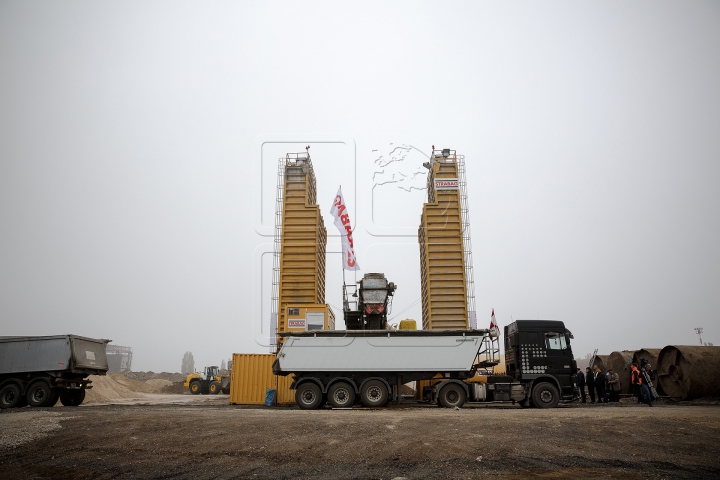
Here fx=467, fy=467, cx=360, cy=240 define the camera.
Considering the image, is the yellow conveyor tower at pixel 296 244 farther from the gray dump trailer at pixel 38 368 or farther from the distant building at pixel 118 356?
the distant building at pixel 118 356

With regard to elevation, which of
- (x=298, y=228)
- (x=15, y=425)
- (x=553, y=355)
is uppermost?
(x=298, y=228)

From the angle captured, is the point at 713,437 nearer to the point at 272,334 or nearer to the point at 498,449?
the point at 498,449

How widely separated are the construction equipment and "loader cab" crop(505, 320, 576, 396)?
2828cm

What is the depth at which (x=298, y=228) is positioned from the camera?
23781mm

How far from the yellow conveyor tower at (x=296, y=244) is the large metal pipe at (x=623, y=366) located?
15.8 metres

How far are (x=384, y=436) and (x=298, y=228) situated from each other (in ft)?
51.7

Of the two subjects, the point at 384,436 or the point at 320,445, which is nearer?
the point at 320,445

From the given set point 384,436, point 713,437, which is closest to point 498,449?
point 384,436

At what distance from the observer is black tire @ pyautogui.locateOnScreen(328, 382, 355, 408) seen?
16.5 meters

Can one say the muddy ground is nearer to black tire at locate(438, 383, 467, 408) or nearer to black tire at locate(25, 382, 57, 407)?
black tire at locate(438, 383, 467, 408)

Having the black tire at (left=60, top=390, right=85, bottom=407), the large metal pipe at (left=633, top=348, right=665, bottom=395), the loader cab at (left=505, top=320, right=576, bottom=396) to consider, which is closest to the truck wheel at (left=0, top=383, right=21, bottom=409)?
the black tire at (left=60, top=390, right=85, bottom=407)

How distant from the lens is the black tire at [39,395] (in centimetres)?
1852

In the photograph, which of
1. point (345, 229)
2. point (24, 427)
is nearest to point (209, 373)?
point (345, 229)

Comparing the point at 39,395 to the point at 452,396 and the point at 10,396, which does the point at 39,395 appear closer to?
the point at 10,396
